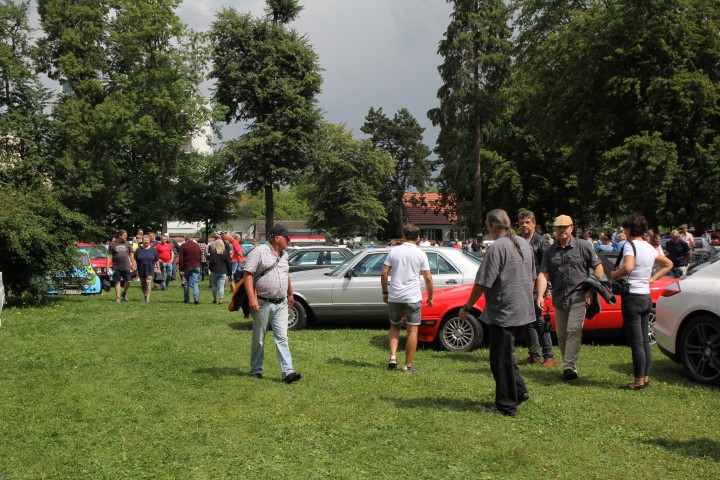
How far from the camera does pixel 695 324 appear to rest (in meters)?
7.62

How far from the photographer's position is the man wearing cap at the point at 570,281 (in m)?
7.64

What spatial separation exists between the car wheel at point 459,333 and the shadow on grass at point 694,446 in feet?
14.6

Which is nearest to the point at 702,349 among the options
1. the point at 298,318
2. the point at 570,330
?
the point at 570,330

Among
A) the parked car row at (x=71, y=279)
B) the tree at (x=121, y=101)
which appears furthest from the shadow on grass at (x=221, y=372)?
the tree at (x=121, y=101)

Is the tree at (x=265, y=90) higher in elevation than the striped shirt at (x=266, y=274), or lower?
higher

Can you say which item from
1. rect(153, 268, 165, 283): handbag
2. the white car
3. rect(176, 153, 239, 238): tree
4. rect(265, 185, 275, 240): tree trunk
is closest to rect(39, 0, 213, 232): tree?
rect(176, 153, 239, 238): tree

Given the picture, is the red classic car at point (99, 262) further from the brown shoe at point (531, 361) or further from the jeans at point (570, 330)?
the jeans at point (570, 330)

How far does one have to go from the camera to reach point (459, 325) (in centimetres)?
999

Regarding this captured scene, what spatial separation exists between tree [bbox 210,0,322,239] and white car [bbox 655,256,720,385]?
34.3m

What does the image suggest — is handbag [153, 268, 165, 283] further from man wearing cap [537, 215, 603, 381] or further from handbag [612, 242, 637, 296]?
handbag [612, 242, 637, 296]

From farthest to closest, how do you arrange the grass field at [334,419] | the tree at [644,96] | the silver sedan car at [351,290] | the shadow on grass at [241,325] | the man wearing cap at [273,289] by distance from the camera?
the tree at [644,96], the shadow on grass at [241,325], the silver sedan car at [351,290], the man wearing cap at [273,289], the grass field at [334,419]

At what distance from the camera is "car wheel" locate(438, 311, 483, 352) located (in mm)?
9891

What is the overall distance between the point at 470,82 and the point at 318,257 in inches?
1168

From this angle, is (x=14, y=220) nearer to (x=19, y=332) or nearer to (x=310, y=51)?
(x=19, y=332)
